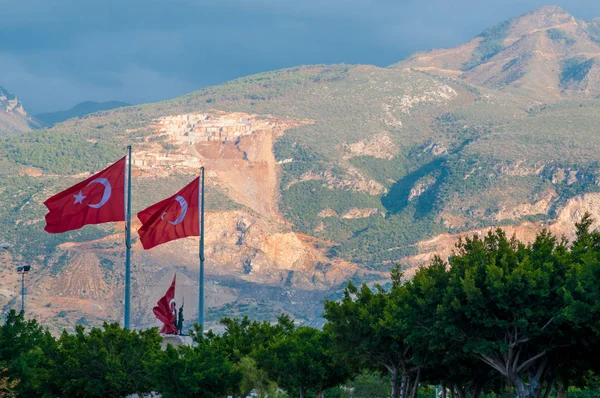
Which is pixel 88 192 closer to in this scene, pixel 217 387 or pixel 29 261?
pixel 217 387

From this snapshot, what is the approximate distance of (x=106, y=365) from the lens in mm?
47156

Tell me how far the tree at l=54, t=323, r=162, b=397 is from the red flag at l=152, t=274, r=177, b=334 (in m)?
1.70

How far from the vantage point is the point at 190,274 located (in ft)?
589

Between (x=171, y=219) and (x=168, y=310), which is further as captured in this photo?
(x=168, y=310)

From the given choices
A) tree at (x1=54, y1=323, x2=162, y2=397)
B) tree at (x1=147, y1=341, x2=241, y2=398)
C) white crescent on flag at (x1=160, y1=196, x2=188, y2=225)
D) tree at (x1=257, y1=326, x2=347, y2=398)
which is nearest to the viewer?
tree at (x1=147, y1=341, x2=241, y2=398)

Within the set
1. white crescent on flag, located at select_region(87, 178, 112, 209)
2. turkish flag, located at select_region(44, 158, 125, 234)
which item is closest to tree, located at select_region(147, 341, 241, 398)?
turkish flag, located at select_region(44, 158, 125, 234)

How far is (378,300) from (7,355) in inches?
619

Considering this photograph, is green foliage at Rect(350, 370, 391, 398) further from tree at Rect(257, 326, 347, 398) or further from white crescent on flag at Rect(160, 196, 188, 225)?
white crescent on flag at Rect(160, 196, 188, 225)

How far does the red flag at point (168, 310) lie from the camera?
48.9 meters

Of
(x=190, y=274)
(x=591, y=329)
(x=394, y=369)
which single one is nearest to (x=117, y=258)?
(x=190, y=274)

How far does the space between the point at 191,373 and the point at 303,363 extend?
28.3 ft

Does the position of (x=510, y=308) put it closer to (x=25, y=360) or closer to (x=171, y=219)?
(x=171, y=219)

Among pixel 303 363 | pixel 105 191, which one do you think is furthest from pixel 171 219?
pixel 303 363

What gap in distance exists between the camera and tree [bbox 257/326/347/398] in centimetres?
5381
